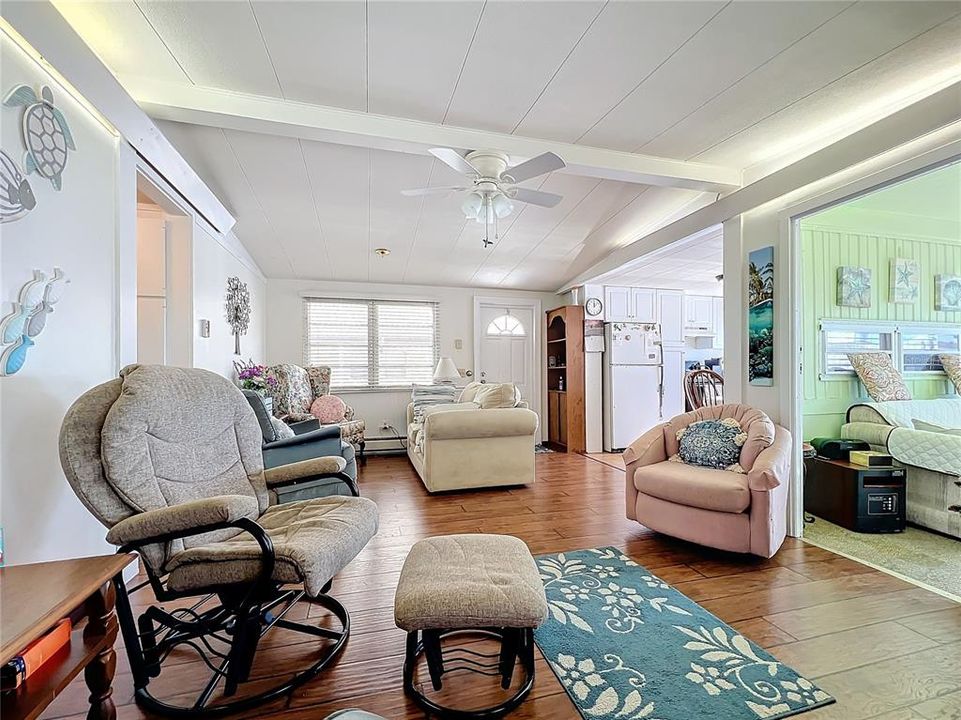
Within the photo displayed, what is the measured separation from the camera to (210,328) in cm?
339

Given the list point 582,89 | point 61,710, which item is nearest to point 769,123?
point 582,89

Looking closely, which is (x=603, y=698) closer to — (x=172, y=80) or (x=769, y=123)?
(x=769, y=123)

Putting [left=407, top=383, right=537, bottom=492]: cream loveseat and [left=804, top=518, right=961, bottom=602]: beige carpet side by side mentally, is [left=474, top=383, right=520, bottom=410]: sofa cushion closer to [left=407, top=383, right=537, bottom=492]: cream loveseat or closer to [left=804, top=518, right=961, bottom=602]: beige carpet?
[left=407, top=383, right=537, bottom=492]: cream loveseat

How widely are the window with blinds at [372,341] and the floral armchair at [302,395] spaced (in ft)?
1.68

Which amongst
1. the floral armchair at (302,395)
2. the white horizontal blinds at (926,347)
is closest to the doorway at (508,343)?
the floral armchair at (302,395)

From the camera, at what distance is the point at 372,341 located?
5.96 meters

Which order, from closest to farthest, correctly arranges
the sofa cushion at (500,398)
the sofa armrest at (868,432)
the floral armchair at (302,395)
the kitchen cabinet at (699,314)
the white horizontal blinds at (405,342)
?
the sofa armrest at (868,432)
the sofa cushion at (500,398)
the floral armchair at (302,395)
the white horizontal blinds at (405,342)
the kitchen cabinet at (699,314)

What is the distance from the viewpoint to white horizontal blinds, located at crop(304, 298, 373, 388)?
18.9ft

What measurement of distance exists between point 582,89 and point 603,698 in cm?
270

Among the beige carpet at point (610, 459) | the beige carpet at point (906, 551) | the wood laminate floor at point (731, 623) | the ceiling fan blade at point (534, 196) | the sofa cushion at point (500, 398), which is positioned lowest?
the beige carpet at point (610, 459)

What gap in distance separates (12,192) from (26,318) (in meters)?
0.41

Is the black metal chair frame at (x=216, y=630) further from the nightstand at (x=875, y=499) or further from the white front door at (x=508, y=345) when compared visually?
the white front door at (x=508, y=345)

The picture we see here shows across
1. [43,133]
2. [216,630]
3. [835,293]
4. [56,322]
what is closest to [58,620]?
[216,630]

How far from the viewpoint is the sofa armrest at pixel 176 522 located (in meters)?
1.29
